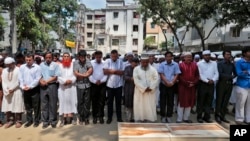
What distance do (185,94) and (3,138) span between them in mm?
4323

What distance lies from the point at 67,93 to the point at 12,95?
1301 millimetres

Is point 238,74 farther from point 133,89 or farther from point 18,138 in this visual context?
point 18,138

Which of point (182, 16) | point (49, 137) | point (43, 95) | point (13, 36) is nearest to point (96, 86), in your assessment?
point (43, 95)

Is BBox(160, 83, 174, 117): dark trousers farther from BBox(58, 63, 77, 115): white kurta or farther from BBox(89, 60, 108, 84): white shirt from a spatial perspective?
BBox(58, 63, 77, 115): white kurta

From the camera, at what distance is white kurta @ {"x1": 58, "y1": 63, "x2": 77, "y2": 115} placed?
745cm

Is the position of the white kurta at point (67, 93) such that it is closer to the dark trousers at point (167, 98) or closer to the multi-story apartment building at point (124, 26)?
the dark trousers at point (167, 98)

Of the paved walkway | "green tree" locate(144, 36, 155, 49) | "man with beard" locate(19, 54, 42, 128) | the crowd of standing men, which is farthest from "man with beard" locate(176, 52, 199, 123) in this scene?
"green tree" locate(144, 36, 155, 49)

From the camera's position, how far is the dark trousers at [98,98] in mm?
7723

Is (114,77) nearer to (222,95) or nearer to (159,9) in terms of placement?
(222,95)

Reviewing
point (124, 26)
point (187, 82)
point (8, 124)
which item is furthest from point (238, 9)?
point (124, 26)

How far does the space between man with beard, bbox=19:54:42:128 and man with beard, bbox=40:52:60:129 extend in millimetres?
144

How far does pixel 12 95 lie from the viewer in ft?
24.1

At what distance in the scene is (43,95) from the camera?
731 cm

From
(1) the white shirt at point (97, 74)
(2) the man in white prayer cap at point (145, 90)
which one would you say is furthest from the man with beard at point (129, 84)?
(1) the white shirt at point (97, 74)
